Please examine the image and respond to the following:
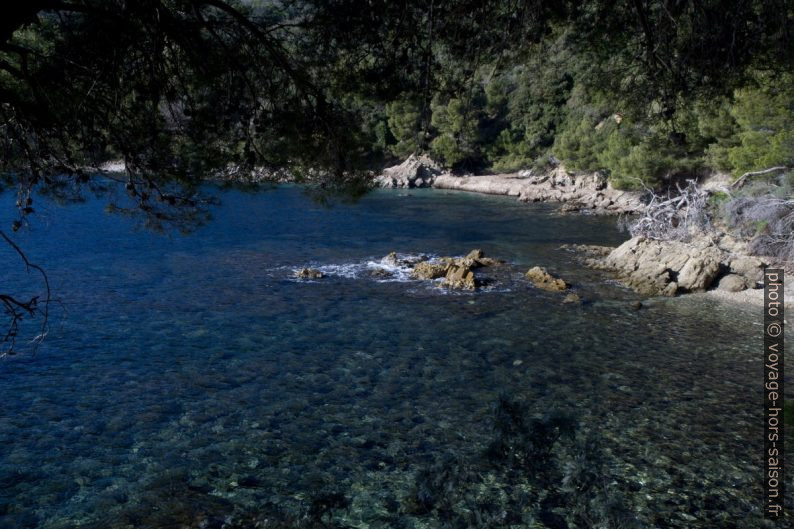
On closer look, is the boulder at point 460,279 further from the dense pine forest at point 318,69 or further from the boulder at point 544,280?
the dense pine forest at point 318,69

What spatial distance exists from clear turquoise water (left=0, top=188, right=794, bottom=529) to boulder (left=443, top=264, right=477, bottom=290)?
2.37 ft

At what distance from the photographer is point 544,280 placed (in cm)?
1834

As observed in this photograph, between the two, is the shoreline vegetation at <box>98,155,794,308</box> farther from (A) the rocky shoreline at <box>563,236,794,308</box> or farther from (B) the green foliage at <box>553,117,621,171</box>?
(B) the green foliage at <box>553,117,621,171</box>

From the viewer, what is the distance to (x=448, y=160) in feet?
161

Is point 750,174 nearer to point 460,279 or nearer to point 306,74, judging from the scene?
point 460,279

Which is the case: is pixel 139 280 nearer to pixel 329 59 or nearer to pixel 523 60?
pixel 329 59

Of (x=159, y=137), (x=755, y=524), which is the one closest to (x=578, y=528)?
(x=755, y=524)

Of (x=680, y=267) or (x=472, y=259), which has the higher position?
(x=680, y=267)

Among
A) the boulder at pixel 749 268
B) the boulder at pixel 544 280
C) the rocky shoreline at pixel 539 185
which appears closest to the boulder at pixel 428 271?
the boulder at pixel 544 280

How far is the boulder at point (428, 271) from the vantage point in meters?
19.2

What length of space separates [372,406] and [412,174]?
4245 centimetres

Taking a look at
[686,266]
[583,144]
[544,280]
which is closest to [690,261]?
[686,266]

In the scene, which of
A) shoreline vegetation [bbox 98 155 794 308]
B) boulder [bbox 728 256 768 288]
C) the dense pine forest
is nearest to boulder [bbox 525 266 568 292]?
shoreline vegetation [bbox 98 155 794 308]

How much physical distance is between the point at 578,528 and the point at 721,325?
10178 mm
